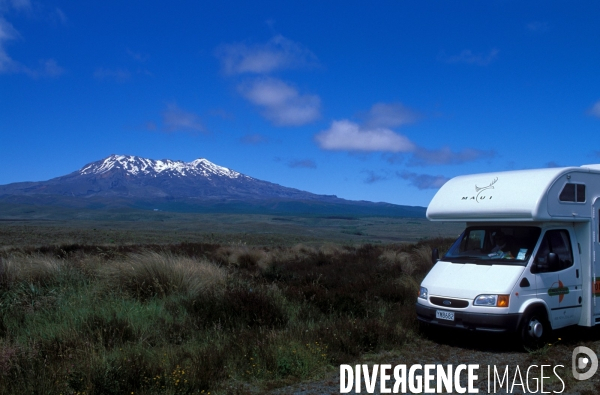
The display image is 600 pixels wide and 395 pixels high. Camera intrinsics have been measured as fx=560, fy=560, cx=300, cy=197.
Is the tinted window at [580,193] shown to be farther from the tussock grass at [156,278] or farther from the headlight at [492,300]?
the tussock grass at [156,278]

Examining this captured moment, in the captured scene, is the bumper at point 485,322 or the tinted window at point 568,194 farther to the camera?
the tinted window at point 568,194

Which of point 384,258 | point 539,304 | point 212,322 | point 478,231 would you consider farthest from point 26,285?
point 384,258

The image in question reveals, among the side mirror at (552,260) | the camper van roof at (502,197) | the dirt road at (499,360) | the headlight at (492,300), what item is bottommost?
the dirt road at (499,360)

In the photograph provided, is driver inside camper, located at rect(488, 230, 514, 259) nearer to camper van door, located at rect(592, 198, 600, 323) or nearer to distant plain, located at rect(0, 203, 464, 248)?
camper van door, located at rect(592, 198, 600, 323)

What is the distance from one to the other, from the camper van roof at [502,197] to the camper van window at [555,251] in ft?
1.28

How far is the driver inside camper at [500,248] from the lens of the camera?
9.01m

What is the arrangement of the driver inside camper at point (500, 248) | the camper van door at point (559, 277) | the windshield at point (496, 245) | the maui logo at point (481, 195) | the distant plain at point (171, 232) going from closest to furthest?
the camper van door at point (559, 277)
the windshield at point (496, 245)
the driver inside camper at point (500, 248)
the maui logo at point (481, 195)
the distant plain at point (171, 232)

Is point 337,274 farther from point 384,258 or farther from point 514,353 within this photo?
point 514,353

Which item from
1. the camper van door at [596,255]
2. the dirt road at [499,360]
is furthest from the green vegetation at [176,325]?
the camper van door at [596,255]

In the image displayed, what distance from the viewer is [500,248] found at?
9.20 meters

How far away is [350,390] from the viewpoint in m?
6.62

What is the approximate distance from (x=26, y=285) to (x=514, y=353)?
337 inches

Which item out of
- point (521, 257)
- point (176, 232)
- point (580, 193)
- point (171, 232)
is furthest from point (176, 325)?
point (171, 232)

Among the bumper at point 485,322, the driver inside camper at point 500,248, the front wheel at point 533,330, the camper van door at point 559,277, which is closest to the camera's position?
the bumper at point 485,322
